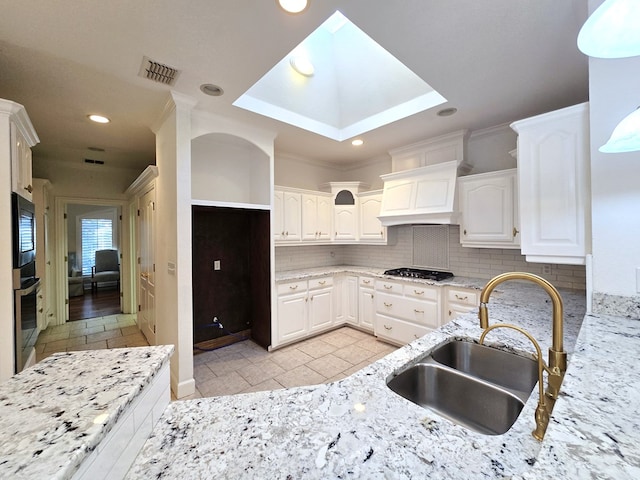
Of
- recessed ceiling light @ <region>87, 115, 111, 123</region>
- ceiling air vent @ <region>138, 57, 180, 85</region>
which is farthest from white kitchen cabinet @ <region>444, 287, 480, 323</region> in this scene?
recessed ceiling light @ <region>87, 115, 111, 123</region>

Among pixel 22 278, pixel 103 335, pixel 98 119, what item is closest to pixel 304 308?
pixel 22 278

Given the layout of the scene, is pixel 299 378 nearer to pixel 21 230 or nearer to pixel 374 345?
pixel 374 345

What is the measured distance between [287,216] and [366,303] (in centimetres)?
169

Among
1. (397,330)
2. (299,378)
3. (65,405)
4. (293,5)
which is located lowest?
(299,378)

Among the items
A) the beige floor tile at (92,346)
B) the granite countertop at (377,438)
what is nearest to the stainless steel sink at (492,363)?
the granite countertop at (377,438)

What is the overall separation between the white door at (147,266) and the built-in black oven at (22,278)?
109 centimetres

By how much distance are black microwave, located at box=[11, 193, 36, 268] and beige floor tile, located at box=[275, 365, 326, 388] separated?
7.48ft

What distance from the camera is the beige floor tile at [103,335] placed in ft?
12.5

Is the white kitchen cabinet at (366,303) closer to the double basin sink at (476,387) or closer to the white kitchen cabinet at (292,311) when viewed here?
the white kitchen cabinet at (292,311)

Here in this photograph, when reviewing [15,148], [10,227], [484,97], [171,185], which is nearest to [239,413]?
[10,227]

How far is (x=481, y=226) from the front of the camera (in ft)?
9.93

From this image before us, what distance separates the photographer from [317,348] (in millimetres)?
3430

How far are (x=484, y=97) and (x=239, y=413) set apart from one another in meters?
3.06

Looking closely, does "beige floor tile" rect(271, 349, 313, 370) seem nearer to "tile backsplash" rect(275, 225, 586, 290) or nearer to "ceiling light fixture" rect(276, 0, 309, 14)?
"tile backsplash" rect(275, 225, 586, 290)
